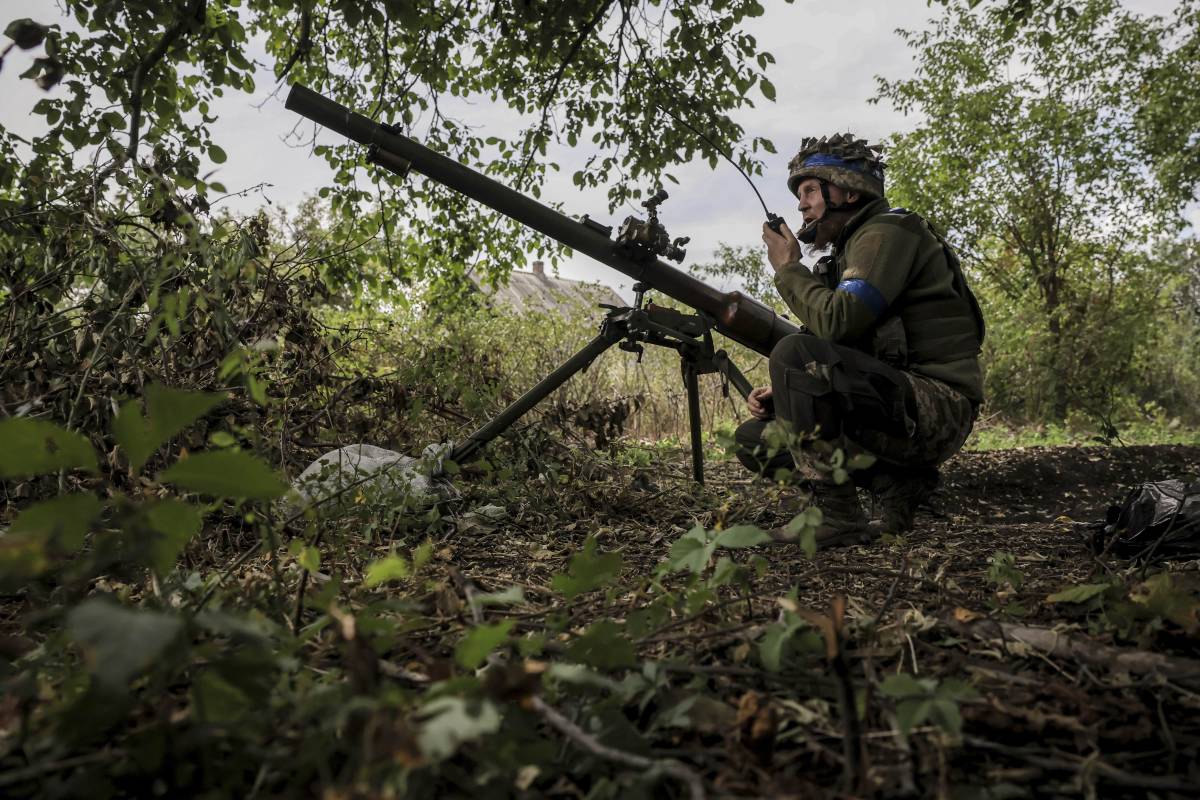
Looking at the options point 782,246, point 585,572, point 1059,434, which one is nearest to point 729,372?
point 782,246

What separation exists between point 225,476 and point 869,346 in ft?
8.71

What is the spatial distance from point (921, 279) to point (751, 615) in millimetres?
2001

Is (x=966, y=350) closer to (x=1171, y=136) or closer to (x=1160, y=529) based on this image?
(x=1160, y=529)

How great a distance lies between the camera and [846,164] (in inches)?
119

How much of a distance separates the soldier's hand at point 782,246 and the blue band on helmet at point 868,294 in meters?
0.39

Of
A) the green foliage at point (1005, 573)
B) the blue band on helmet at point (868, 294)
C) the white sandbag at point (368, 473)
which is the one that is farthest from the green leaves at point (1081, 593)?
the white sandbag at point (368, 473)

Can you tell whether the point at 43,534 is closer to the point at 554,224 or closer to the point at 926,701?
the point at 926,701

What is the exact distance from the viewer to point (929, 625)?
1.31m

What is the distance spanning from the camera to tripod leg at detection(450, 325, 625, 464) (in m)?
3.14

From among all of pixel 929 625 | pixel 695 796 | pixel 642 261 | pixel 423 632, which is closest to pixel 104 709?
pixel 695 796

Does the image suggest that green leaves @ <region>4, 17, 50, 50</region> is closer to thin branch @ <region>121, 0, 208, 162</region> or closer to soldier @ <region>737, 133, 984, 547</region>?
thin branch @ <region>121, 0, 208, 162</region>

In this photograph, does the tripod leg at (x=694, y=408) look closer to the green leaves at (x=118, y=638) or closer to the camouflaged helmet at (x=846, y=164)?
the camouflaged helmet at (x=846, y=164)

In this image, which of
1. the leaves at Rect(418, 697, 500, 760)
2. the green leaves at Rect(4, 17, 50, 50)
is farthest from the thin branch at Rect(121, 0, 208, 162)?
the leaves at Rect(418, 697, 500, 760)

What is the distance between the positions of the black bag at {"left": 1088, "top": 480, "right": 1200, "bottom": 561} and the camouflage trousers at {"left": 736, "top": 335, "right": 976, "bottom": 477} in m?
0.65
